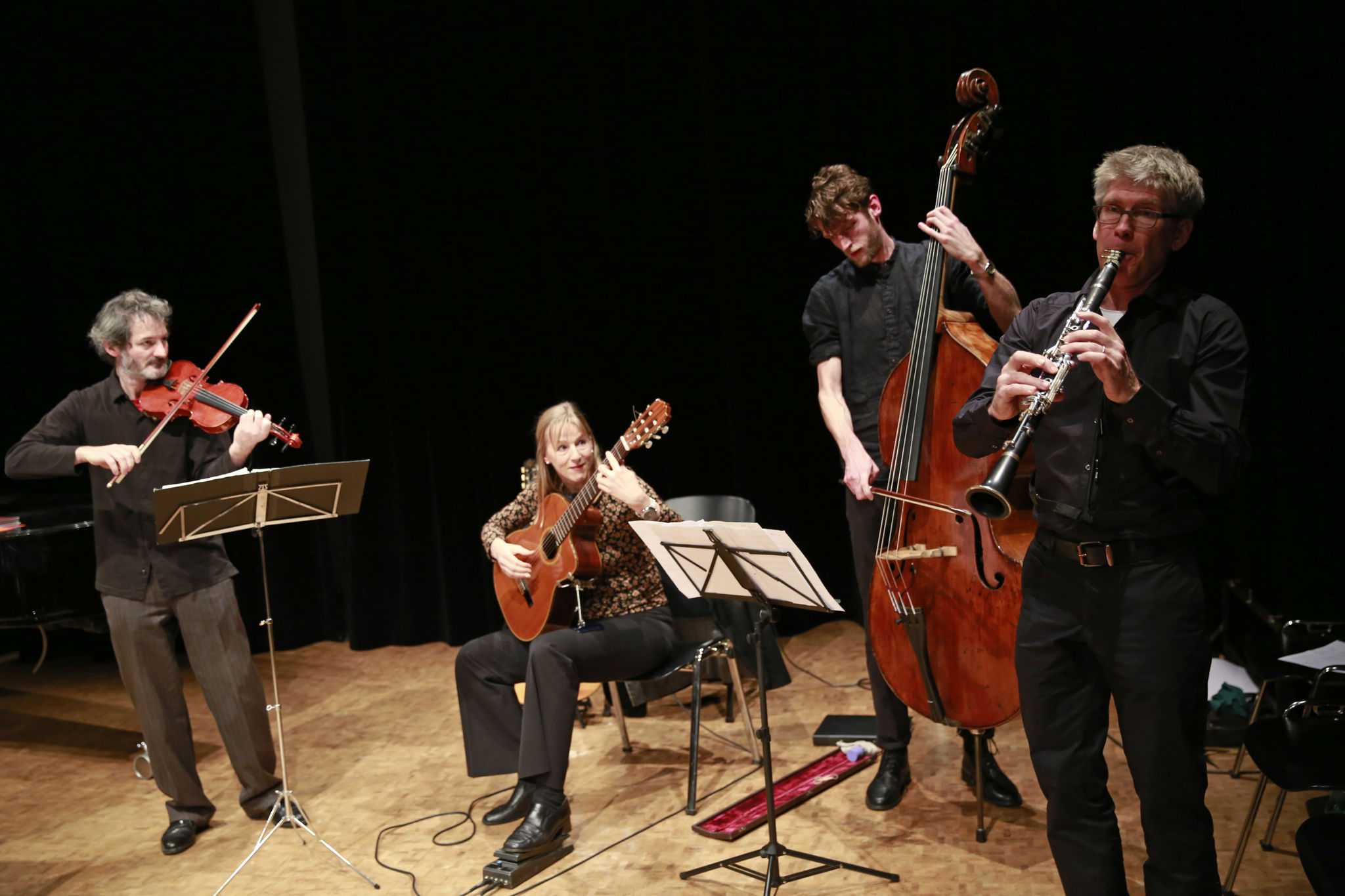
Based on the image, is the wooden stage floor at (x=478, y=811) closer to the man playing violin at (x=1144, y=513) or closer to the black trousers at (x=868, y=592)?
the black trousers at (x=868, y=592)

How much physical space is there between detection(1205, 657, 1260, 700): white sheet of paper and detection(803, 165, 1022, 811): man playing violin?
1015 millimetres

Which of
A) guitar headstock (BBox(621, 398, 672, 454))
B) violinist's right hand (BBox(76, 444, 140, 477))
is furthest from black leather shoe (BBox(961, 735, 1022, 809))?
violinist's right hand (BBox(76, 444, 140, 477))

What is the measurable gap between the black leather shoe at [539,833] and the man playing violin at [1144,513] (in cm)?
159

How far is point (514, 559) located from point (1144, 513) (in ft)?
6.88

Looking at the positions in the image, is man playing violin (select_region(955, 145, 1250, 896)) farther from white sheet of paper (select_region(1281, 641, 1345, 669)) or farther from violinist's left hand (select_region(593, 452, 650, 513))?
violinist's left hand (select_region(593, 452, 650, 513))

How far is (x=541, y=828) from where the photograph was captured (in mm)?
3104

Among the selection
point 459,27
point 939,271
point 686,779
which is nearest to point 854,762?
point 686,779

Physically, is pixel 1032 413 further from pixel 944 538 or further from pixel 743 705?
pixel 743 705

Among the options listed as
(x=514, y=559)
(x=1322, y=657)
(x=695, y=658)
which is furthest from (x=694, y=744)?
(x=1322, y=657)

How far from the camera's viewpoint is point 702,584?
2779 mm

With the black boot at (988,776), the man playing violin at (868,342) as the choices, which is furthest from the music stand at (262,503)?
the black boot at (988,776)

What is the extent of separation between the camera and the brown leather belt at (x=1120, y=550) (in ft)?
6.55

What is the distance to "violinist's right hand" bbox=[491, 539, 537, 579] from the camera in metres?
3.47

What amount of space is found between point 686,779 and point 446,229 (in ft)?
10.4
